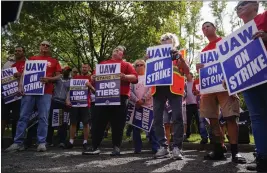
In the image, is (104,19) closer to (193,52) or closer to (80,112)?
(80,112)

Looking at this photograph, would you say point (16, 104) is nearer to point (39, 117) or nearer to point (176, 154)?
point (39, 117)

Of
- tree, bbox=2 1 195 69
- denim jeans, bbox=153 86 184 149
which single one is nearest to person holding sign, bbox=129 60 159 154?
denim jeans, bbox=153 86 184 149

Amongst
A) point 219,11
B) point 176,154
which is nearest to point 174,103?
point 176,154

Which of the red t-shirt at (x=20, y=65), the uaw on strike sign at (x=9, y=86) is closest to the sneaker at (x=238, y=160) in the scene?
the uaw on strike sign at (x=9, y=86)

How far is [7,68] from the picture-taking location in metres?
6.60

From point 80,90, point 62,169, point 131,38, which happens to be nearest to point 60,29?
point 131,38

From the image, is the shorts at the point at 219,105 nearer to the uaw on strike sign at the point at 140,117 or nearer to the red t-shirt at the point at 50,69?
the uaw on strike sign at the point at 140,117

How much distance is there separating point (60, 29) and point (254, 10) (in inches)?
459

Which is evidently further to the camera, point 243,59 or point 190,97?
point 190,97

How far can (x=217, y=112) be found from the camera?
489 centimetres

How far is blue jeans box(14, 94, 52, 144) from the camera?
602 centimetres

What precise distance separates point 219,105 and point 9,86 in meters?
4.18

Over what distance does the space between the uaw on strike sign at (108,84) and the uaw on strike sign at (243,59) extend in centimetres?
205

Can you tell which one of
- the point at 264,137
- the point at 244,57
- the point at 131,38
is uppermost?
the point at 131,38
